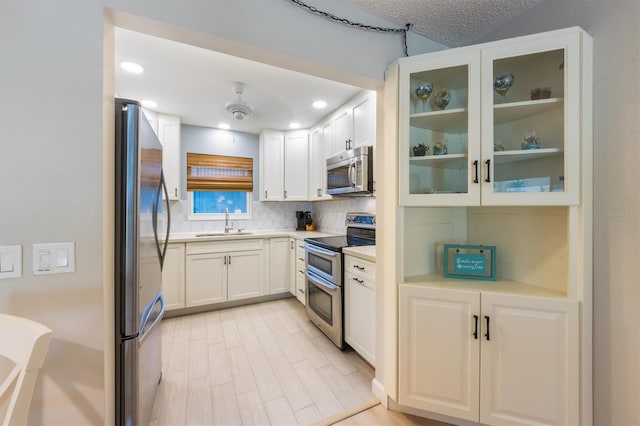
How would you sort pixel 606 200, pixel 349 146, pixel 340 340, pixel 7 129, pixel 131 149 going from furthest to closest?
pixel 349 146 < pixel 340 340 < pixel 606 200 < pixel 131 149 < pixel 7 129

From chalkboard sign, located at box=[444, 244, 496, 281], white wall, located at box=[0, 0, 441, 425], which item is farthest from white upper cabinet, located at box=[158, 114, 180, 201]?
chalkboard sign, located at box=[444, 244, 496, 281]

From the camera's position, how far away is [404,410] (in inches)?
64.3

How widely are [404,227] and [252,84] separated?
183 cm

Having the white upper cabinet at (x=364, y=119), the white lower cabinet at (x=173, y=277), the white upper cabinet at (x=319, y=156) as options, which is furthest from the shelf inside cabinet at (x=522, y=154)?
the white lower cabinet at (x=173, y=277)

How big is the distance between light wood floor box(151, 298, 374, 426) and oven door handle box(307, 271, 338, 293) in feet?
1.75

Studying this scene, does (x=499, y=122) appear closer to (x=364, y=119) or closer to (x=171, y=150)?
(x=364, y=119)

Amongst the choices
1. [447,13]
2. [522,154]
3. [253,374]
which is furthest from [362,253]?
[447,13]

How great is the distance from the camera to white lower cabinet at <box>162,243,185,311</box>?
290cm

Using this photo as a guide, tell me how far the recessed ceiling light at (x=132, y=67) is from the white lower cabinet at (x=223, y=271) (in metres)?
1.77

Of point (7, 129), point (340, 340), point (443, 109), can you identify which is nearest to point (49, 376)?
point (7, 129)

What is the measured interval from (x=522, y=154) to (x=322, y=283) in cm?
182

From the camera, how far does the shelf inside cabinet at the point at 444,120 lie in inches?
58.8

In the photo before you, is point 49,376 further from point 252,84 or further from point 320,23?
point 252,84

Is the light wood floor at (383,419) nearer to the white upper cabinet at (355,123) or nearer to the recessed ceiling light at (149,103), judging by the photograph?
the white upper cabinet at (355,123)
